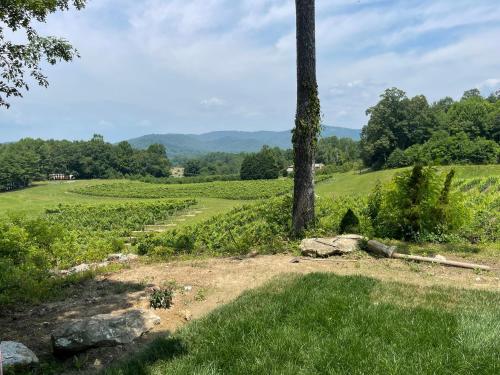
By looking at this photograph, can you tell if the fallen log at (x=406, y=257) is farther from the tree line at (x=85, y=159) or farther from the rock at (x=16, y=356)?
the tree line at (x=85, y=159)

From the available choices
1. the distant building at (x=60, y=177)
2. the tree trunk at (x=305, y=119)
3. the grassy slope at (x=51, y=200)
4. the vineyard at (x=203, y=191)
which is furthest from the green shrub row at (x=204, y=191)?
the tree trunk at (x=305, y=119)

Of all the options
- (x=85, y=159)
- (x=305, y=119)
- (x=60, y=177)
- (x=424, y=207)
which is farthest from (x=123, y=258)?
(x=60, y=177)

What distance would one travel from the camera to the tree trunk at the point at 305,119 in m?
10.3

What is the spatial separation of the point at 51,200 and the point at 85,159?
50076 millimetres

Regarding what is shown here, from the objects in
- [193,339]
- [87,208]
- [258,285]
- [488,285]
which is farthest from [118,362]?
[87,208]

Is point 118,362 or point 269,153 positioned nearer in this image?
point 118,362

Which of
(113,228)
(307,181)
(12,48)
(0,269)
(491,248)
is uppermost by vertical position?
(12,48)

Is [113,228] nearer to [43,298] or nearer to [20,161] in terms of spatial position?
[43,298]

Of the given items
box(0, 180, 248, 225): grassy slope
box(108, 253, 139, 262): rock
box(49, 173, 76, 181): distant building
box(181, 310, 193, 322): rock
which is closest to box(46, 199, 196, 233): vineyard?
box(0, 180, 248, 225): grassy slope

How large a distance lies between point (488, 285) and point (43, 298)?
7.26 meters

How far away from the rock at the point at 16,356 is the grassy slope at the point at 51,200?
51.1m

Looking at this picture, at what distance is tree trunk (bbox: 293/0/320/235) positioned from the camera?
10305mm

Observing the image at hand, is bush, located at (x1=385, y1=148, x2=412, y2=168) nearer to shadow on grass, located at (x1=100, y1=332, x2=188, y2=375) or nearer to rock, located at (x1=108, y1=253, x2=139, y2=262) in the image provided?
rock, located at (x1=108, y1=253, x2=139, y2=262)

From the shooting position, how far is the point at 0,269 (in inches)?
318
